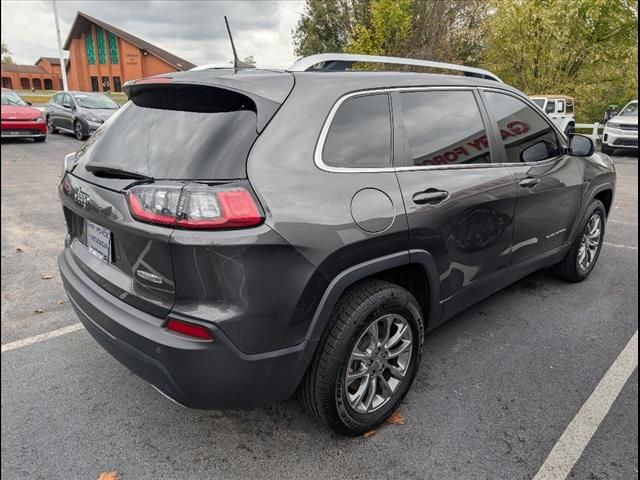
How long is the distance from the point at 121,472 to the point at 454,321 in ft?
8.17

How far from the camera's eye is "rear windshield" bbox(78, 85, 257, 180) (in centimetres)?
192

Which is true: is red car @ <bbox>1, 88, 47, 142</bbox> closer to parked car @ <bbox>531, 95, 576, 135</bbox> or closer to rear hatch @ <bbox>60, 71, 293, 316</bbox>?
rear hatch @ <bbox>60, 71, 293, 316</bbox>

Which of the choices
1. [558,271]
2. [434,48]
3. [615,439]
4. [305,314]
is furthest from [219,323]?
[434,48]

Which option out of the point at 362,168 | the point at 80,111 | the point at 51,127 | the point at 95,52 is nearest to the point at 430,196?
the point at 362,168

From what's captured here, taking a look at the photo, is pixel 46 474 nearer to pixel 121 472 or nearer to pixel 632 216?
pixel 121 472

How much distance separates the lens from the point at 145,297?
6.53 feet

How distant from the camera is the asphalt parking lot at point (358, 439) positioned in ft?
7.32

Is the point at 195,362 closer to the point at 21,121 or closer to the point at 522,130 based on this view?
the point at 522,130

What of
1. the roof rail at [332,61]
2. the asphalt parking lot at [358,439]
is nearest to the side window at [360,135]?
the roof rail at [332,61]

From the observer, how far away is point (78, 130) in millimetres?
14859

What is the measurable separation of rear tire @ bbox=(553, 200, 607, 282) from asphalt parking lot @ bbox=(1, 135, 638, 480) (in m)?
0.56

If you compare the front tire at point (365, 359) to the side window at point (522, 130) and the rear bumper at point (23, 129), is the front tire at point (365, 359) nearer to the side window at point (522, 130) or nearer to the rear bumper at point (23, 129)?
the side window at point (522, 130)

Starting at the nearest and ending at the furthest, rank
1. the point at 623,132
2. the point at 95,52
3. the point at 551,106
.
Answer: the point at 623,132 → the point at 551,106 → the point at 95,52

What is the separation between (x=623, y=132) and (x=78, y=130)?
17338 millimetres
